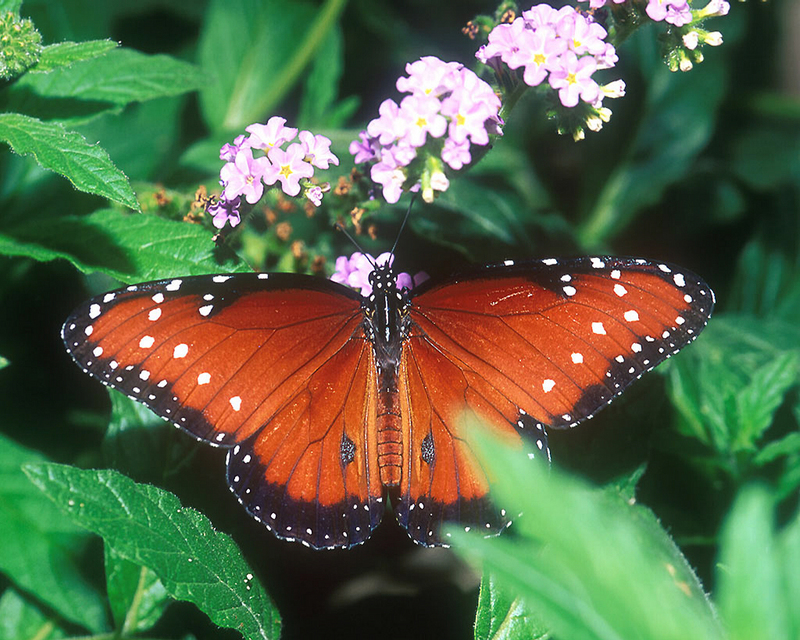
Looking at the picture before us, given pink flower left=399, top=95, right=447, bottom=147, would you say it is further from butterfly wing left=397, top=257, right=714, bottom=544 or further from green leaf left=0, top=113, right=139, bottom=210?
green leaf left=0, top=113, right=139, bottom=210

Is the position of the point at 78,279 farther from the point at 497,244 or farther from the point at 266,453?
the point at 497,244

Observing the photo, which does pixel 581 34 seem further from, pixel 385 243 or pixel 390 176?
pixel 385 243

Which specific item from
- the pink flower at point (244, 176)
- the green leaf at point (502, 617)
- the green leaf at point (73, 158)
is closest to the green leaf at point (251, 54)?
the pink flower at point (244, 176)

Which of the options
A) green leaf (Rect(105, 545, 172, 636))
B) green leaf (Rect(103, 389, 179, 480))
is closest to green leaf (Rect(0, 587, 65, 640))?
green leaf (Rect(105, 545, 172, 636))

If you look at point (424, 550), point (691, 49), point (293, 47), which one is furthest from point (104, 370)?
point (293, 47)

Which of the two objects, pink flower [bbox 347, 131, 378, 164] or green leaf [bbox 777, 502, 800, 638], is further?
pink flower [bbox 347, 131, 378, 164]

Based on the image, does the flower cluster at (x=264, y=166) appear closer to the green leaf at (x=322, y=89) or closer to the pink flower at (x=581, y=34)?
the pink flower at (x=581, y=34)
